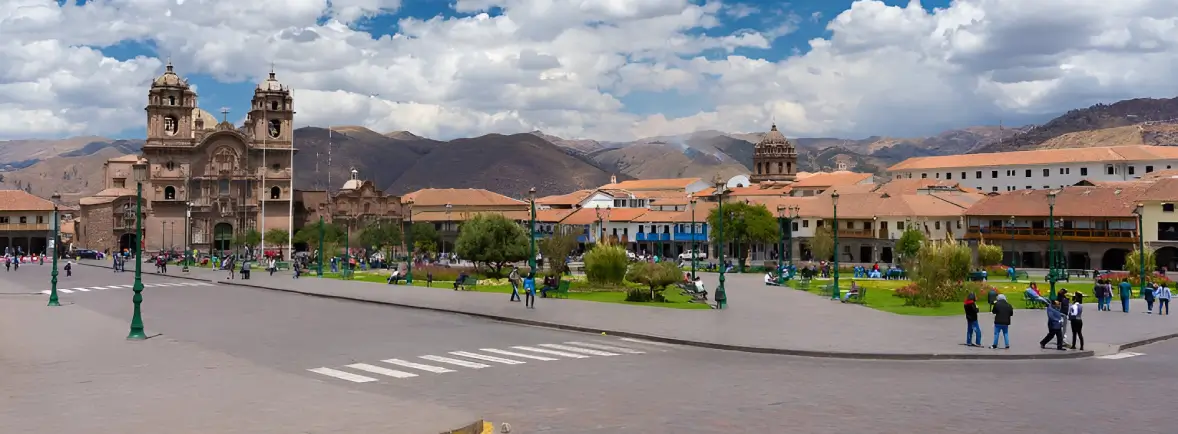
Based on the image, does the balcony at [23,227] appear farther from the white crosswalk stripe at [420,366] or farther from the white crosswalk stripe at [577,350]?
the white crosswalk stripe at [420,366]

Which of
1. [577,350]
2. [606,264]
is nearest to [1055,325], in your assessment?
[577,350]

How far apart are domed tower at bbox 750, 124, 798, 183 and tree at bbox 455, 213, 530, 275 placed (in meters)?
94.4

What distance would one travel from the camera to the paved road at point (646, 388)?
1253 cm

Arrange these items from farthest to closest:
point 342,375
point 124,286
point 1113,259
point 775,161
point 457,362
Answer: point 775,161, point 1113,259, point 124,286, point 457,362, point 342,375

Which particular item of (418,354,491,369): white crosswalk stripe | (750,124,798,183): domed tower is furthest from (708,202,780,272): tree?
(750,124,798,183): domed tower

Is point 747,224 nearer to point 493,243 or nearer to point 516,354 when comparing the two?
point 493,243

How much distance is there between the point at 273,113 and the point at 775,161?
74370 millimetres

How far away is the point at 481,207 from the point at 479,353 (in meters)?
96.9

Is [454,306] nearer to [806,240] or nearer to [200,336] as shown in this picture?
[200,336]

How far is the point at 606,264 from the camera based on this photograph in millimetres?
40812

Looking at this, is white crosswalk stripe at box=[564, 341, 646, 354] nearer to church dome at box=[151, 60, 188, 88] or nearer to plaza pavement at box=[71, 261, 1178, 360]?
plaza pavement at box=[71, 261, 1178, 360]

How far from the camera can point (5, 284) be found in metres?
49.4

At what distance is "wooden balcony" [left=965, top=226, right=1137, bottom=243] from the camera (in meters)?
67.3

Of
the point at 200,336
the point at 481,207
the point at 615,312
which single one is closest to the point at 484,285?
the point at 615,312
